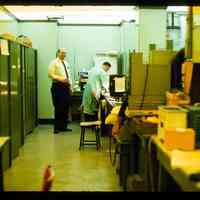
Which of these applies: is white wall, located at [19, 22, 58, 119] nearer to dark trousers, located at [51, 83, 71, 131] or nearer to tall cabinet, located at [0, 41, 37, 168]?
dark trousers, located at [51, 83, 71, 131]

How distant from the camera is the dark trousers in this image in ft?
28.6

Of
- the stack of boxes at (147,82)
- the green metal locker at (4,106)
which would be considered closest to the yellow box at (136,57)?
the stack of boxes at (147,82)

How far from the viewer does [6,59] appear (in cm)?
579

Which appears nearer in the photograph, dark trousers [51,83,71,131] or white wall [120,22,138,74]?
dark trousers [51,83,71,131]

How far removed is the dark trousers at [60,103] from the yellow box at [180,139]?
5.73 m

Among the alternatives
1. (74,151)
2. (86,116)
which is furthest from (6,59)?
(86,116)

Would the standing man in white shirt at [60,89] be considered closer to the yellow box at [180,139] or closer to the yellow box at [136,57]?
the yellow box at [136,57]

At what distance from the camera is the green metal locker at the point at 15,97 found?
6109 mm

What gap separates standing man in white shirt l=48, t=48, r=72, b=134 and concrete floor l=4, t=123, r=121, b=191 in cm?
70

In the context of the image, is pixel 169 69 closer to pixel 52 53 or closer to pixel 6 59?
pixel 6 59

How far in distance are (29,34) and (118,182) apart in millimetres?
6088

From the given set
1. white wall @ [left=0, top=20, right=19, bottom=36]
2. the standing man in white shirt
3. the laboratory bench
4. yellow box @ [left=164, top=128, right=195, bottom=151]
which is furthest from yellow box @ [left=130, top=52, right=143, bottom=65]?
white wall @ [left=0, top=20, right=19, bottom=36]

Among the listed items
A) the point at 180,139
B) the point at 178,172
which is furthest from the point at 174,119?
the point at 178,172

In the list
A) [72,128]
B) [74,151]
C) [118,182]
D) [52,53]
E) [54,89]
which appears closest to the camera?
Result: [118,182]
